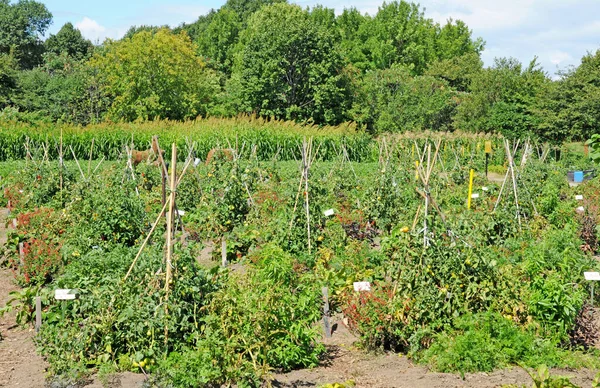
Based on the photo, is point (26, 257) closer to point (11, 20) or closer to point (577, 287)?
point (577, 287)

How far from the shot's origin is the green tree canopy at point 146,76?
36.6 m

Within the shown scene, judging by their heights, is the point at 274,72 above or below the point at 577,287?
above

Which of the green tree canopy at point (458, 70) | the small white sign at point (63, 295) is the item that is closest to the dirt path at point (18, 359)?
the small white sign at point (63, 295)

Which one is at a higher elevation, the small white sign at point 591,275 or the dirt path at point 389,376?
the small white sign at point 591,275

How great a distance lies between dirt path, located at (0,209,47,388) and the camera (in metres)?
6.87

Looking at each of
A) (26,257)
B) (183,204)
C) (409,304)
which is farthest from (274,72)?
(409,304)

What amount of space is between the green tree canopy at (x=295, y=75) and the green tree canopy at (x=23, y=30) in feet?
86.6

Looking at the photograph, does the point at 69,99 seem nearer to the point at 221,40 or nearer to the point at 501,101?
the point at 501,101

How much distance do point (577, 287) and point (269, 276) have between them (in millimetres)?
3304

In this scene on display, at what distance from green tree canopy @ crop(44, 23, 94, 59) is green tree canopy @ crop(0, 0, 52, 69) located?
1565 mm

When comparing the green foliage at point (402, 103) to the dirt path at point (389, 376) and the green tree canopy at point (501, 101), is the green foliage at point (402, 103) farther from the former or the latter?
the dirt path at point (389, 376)

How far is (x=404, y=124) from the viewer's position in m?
39.0

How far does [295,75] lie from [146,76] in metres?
8.86

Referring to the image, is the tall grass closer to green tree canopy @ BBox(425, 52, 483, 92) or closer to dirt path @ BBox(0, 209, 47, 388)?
green tree canopy @ BBox(425, 52, 483, 92)
